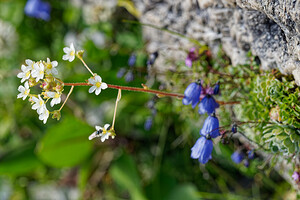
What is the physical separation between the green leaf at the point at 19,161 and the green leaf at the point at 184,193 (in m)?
0.95

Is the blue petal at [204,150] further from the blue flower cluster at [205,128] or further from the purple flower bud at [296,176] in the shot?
the purple flower bud at [296,176]

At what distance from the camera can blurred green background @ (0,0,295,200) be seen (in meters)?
2.01

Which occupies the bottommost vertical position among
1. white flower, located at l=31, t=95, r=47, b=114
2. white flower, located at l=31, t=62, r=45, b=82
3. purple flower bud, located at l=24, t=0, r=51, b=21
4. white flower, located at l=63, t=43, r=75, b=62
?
purple flower bud, located at l=24, t=0, r=51, b=21

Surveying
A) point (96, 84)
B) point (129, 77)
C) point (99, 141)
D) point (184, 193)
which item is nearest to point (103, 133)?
point (96, 84)

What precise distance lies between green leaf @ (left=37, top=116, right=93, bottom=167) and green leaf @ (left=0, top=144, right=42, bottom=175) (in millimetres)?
255

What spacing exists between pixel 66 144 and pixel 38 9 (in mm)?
1047

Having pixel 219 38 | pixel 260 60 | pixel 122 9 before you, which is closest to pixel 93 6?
pixel 122 9

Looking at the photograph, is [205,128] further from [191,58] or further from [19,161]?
[19,161]

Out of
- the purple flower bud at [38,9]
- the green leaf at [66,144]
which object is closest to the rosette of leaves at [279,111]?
the green leaf at [66,144]

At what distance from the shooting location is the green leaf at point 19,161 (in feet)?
7.60

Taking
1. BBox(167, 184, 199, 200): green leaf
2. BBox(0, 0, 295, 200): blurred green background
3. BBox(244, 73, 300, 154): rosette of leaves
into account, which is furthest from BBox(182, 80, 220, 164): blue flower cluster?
BBox(167, 184, 199, 200): green leaf

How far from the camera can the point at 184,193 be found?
2.03 m

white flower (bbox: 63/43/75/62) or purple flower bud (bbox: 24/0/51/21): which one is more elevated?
white flower (bbox: 63/43/75/62)

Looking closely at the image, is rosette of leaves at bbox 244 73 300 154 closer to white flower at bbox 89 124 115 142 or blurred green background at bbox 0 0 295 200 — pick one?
blurred green background at bbox 0 0 295 200
